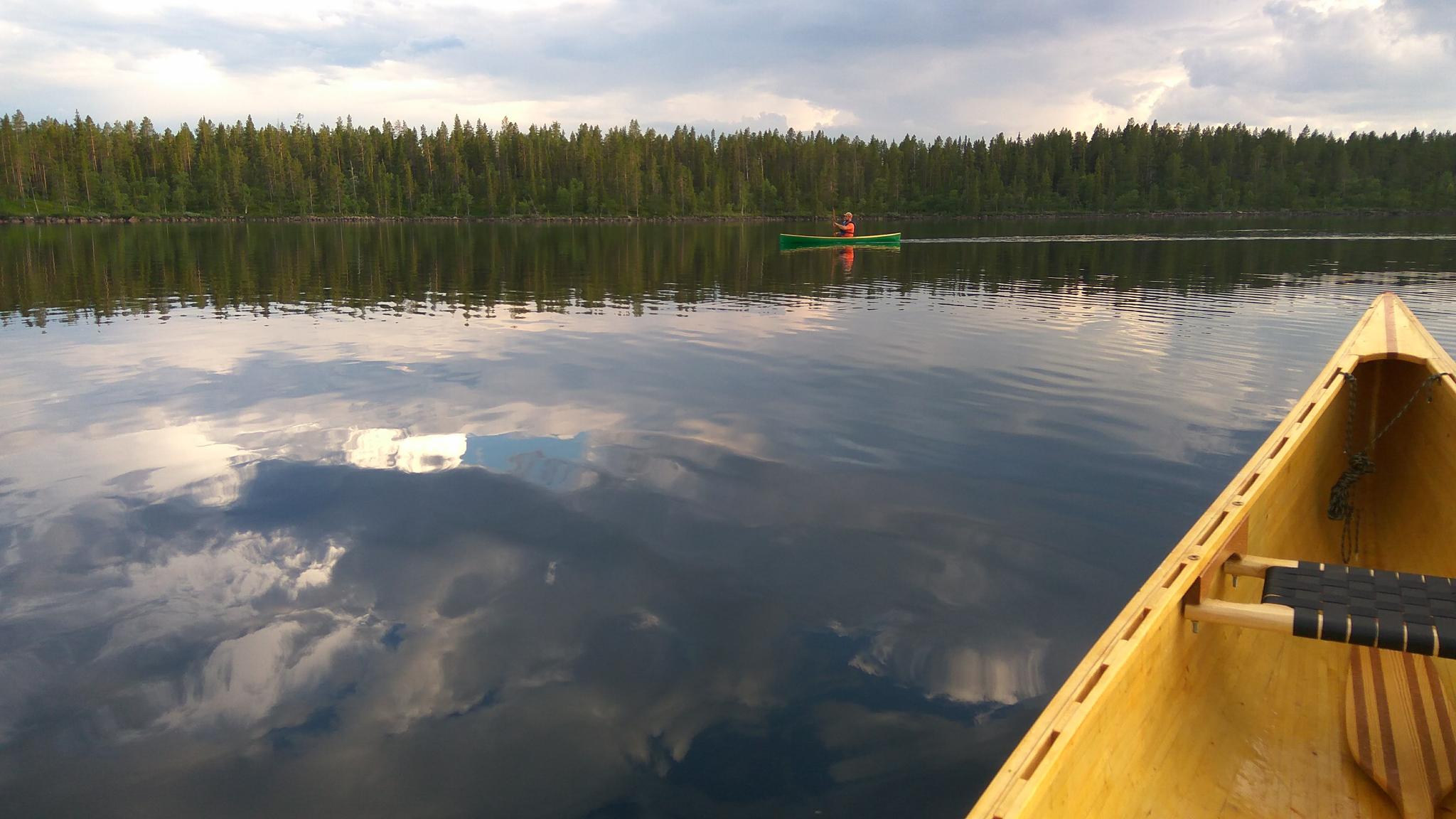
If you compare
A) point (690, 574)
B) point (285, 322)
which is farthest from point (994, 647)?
point (285, 322)

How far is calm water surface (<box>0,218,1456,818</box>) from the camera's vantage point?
6.03 metres

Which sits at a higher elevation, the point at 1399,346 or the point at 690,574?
the point at 1399,346

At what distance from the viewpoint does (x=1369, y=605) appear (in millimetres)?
5203

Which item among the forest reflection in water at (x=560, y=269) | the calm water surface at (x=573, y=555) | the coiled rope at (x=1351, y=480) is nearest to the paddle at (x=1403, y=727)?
the calm water surface at (x=573, y=555)

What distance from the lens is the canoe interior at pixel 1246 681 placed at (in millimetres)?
3902

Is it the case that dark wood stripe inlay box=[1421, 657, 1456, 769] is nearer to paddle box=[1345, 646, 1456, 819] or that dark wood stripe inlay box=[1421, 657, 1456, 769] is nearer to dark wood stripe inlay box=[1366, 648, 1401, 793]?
paddle box=[1345, 646, 1456, 819]

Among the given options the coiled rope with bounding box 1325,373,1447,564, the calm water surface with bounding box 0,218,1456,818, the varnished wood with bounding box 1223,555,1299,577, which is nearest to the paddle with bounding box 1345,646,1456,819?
the varnished wood with bounding box 1223,555,1299,577

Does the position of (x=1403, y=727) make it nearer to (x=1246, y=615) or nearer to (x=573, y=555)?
(x=1246, y=615)

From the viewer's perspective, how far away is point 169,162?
7013 inches

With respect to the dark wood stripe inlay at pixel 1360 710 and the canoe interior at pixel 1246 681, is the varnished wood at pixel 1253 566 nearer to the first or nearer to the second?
the canoe interior at pixel 1246 681

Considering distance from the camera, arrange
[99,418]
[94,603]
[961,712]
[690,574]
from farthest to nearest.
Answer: [99,418] → [690,574] → [94,603] → [961,712]

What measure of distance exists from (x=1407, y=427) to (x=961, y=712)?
679cm

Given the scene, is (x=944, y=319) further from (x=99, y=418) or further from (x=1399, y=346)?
(x=99, y=418)

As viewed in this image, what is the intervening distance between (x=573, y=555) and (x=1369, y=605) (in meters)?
7.18
